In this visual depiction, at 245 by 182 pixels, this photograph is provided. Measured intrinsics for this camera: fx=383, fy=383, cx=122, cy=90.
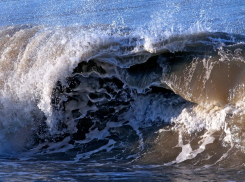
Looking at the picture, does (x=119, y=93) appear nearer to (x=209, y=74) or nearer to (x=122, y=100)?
(x=122, y=100)

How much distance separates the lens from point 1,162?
17.8 feet

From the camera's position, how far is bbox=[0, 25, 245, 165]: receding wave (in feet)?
18.3

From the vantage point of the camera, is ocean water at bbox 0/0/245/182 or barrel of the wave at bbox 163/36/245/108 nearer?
ocean water at bbox 0/0/245/182

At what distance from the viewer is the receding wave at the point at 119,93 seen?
5566 mm

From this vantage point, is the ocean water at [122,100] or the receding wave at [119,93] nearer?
the ocean water at [122,100]

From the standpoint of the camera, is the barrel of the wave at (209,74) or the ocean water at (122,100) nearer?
the ocean water at (122,100)

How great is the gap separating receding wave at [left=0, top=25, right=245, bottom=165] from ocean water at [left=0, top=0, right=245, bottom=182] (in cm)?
2

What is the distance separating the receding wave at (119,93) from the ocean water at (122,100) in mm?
17

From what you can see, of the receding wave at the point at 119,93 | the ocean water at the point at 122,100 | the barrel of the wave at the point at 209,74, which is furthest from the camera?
the receding wave at the point at 119,93

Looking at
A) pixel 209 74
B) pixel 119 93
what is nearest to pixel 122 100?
pixel 119 93

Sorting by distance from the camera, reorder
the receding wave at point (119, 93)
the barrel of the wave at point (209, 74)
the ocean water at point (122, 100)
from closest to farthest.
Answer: the ocean water at point (122, 100)
the barrel of the wave at point (209, 74)
the receding wave at point (119, 93)

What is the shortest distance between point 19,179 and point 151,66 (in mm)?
3148

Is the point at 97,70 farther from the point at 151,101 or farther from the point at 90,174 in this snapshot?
the point at 90,174

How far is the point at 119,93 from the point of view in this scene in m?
6.58
